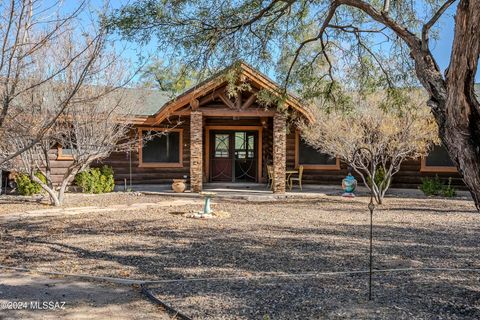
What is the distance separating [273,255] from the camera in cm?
672

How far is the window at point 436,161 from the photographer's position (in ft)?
55.6

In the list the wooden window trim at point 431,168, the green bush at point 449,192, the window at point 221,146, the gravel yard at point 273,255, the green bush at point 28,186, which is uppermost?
the window at point 221,146

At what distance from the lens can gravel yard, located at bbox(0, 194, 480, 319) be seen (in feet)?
14.5

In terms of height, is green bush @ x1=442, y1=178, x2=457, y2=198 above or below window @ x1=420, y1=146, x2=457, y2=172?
below

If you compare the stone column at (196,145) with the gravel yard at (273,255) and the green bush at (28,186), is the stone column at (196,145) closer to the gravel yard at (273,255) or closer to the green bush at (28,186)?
the gravel yard at (273,255)

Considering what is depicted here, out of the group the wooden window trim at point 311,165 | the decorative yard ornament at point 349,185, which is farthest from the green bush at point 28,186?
the decorative yard ornament at point 349,185

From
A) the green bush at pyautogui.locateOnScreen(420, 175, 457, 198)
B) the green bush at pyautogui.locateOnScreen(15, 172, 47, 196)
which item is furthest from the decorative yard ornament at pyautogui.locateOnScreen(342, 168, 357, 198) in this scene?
the green bush at pyautogui.locateOnScreen(15, 172, 47, 196)

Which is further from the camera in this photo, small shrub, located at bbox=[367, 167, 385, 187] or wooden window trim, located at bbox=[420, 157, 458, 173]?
wooden window trim, located at bbox=[420, 157, 458, 173]

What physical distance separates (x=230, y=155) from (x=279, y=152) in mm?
4185

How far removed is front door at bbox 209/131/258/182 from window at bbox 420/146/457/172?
707 cm

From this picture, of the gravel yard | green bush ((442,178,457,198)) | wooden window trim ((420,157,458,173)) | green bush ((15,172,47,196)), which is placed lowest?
the gravel yard

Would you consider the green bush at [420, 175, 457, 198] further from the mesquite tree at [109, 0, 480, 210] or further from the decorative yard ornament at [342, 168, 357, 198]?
the mesquite tree at [109, 0, 480, 210]

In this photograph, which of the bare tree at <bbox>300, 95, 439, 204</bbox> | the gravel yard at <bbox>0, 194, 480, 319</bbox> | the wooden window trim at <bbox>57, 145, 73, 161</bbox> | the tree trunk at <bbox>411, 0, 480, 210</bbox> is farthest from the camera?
the wooden window trim at <bbox>57, 145, 73, 161</bbox>

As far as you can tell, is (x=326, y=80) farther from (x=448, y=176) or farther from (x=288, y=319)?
(x=448, y=176)
